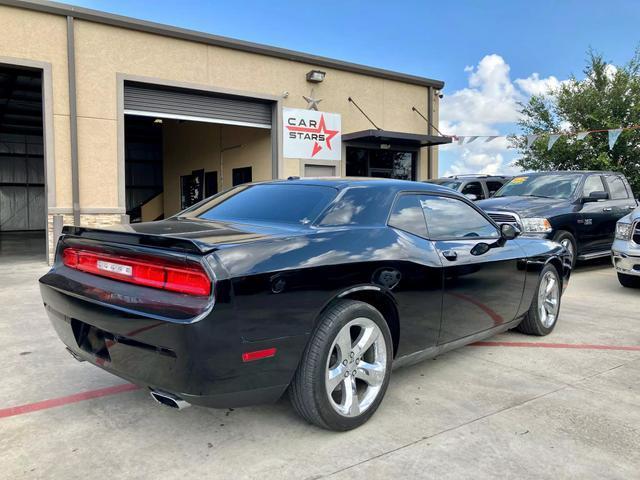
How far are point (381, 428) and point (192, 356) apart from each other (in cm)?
130

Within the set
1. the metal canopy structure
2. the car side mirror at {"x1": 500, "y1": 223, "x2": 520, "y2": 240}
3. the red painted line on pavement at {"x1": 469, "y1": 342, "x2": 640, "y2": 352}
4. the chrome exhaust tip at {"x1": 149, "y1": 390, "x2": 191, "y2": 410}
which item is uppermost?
the metal canopy structure

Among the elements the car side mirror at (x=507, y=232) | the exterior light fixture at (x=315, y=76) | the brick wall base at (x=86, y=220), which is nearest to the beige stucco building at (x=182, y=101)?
the brick wall base at (x=86, y=220)

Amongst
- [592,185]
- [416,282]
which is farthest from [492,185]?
[416,282]

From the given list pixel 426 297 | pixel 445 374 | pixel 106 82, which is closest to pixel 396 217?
pixel 426 297

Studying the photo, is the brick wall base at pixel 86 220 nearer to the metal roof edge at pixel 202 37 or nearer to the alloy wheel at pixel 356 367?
the metal roof edge at pixel 202 37

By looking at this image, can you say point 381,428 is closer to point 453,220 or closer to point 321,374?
point 321,374

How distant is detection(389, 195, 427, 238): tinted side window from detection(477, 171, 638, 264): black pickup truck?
196 inches

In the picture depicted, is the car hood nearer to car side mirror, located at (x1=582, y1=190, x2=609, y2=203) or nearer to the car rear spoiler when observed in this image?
car side mirror, located at (x1=582, y1=190, x2=609, y2=203)

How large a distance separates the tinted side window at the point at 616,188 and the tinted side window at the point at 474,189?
2.65 meters

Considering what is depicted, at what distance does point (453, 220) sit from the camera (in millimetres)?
4020

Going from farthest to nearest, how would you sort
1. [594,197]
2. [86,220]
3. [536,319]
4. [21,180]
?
[21,180] < [86,220] < [594,197] < [536,319]

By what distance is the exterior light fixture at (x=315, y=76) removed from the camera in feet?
44.4

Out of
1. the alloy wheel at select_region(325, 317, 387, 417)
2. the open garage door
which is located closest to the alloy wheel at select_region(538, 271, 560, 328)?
the alloy wheel at select_region(325, 317, 387, 417)

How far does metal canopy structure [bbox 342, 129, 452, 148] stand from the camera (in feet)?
45.8
